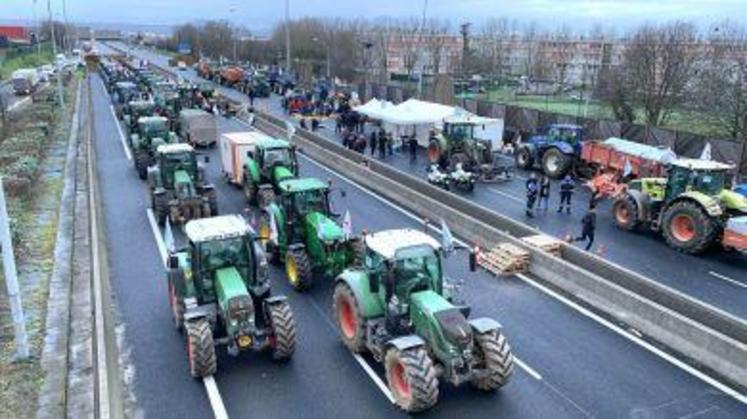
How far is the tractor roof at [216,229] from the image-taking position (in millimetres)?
12383

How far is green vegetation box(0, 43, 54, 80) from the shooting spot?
274 feet

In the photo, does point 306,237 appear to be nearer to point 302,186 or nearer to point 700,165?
point 302,186

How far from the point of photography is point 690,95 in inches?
1491

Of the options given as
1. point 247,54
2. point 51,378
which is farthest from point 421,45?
point 51,378

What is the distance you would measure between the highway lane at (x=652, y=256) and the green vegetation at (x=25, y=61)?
6909 cm

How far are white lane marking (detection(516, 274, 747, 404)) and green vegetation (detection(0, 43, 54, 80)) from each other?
74801 millimetres

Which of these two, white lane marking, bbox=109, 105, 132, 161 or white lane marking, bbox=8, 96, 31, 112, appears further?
white lane marking, bbox=8, 96, 31, 112

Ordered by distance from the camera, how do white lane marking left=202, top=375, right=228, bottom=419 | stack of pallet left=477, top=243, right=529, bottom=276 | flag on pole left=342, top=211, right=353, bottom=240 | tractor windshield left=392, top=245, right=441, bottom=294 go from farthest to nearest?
stack of pallet left=477, top=243, right=529, bottom=276 < flag on pole left=342, top=211, right=353, bottom=240 < tractor windshield left=392, top=245, right=441, bottom=294 < white lane marking left=202, top=375, right=228, bottom=419

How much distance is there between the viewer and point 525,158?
30.7 meters

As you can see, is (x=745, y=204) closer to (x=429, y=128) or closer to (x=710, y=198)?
(x=710, y=198)

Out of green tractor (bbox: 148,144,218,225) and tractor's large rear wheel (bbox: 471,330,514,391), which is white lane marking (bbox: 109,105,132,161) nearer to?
green tractor (bbox: 148,144,218,225)

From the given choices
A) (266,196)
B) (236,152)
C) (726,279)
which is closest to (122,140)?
(236,152)

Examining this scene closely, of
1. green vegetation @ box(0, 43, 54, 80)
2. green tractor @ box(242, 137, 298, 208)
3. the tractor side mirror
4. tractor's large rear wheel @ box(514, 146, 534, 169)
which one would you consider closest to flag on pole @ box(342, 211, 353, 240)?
the tractor side mirror

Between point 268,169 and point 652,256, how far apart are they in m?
12.7
